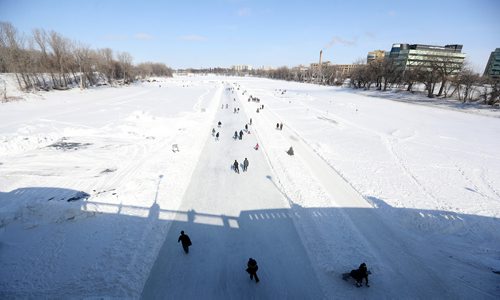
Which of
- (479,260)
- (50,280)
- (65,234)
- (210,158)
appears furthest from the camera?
(210,158)

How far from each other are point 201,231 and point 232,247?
1450 millimetres

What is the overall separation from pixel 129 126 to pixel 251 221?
2004 cm

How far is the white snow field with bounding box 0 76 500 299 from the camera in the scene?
22.6 feet

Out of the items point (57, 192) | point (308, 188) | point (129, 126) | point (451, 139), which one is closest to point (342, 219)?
point (308, 188)

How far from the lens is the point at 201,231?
29.3 feet

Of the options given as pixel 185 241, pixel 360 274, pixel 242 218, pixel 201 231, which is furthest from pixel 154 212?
pixel 360 274

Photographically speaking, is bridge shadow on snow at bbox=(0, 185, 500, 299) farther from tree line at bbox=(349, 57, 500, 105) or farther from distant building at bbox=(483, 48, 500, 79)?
distant building at bbox=(483, 48, 500, 79)

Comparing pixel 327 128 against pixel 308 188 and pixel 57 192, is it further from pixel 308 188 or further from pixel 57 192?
pixel 57 192

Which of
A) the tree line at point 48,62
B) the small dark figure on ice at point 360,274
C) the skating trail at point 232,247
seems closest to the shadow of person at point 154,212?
the skating trail at point 232,247

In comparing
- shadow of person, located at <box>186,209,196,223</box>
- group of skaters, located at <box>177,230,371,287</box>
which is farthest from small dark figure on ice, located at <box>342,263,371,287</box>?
shadow of person, located at <box>186,209,196,223</box>

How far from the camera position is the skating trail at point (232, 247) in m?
6.64

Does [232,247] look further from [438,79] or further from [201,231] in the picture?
[438,79]

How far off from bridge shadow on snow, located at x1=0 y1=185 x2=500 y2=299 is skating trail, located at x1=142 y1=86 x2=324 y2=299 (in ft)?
0.10

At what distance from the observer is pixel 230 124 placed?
87.8ft
